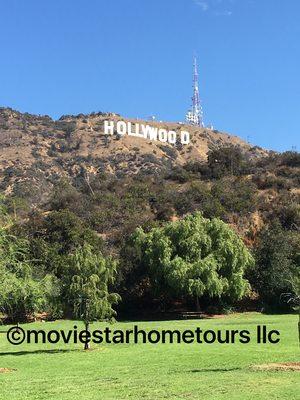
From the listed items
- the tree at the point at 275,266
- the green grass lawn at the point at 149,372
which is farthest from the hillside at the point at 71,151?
the green grass lawn at the point at 149,372

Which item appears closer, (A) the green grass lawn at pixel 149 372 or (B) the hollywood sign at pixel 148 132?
(A) the green grass lawn at pixel 149 372

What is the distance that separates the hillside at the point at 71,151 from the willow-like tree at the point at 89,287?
53.0 m

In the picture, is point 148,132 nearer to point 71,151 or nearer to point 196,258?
point 71,151

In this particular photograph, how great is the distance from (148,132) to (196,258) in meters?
71.9

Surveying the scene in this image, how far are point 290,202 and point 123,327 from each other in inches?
1301

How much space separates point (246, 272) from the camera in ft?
153

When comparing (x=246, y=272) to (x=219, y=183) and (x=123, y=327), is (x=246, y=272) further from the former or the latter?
(x=219, y=183)

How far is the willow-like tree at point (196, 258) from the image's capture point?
4044cm

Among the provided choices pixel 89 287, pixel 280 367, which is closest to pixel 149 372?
pixel 280 367

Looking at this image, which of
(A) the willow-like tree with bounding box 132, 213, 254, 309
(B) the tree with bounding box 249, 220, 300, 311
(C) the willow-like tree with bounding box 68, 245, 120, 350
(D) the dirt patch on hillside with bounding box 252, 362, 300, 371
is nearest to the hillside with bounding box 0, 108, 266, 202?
(A) the willow-like tree with bounding box 132, 213, 254, 309

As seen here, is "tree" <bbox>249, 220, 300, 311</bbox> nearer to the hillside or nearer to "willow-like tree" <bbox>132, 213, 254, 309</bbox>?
"willow-like tree" <bbox>132, 213, 254, 309</bbox>

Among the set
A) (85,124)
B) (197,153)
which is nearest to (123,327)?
(197,153)

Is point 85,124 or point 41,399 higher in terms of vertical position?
point 85,124

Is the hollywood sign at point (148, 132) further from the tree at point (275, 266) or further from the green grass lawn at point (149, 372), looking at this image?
the green grass lawn at point (149, 372)
